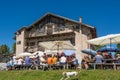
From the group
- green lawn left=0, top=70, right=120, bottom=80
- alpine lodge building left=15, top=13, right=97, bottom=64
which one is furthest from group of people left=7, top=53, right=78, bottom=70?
alpine lodge building left=15, top=13, right=97, bottom=64

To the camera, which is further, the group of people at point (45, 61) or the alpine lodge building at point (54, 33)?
the alpine lodge building at point (54, 33)

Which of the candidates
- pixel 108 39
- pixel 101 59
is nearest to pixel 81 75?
pixel 101 59

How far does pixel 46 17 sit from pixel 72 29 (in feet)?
20.7

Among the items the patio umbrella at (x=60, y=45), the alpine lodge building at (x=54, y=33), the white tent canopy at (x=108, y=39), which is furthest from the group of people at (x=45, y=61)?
the alpine lodge building at (x=54, y=33)

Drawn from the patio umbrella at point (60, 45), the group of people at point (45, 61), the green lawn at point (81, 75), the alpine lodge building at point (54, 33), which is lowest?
the green lawn at point (81, 75)

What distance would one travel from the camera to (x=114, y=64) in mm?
17719

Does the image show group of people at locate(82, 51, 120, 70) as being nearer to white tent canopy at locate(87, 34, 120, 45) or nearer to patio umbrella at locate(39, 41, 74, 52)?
white tent canopy at locate(87, 34, 120, 45)

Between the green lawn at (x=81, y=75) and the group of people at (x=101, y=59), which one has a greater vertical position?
the group of people at (x=101, y=59)

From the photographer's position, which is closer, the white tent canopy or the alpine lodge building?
the white tent canopy

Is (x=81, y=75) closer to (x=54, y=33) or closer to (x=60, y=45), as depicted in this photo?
(x=60, y=45)

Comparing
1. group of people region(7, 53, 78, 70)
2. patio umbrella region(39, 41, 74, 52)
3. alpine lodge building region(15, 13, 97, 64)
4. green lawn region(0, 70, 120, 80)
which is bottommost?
green lawn region(0, 70, 120, 80)

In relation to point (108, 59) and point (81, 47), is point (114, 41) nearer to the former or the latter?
point (108, 59)

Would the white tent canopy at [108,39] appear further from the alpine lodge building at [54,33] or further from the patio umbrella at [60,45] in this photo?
the alpine lodge building at [54,33]

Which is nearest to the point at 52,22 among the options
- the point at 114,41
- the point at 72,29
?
the point at 72,29
